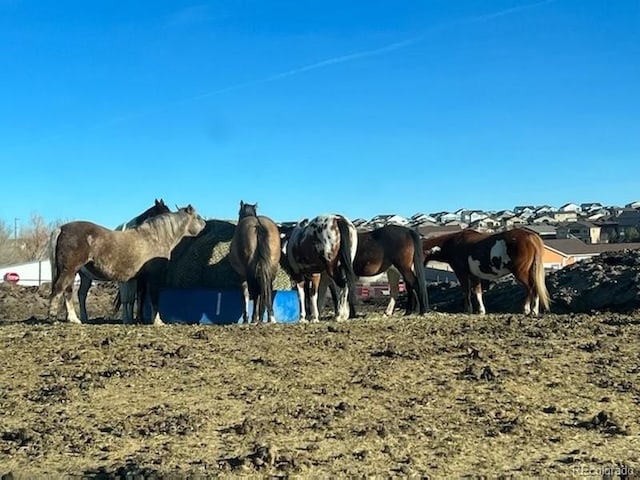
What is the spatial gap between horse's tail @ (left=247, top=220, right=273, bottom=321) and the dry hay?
3.57ft

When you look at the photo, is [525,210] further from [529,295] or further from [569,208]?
[529,295]

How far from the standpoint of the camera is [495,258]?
14.3 meters

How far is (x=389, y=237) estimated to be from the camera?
14.0m

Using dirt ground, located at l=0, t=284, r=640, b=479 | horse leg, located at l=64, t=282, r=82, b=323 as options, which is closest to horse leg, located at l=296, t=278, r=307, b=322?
dirt ground, located at l=0, t=284, r=640, b=479

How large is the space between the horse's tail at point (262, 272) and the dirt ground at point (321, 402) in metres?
1.57

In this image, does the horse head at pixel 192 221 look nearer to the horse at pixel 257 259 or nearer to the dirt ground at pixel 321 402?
the horse at pixel 257 259

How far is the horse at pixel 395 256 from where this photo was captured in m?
13.9

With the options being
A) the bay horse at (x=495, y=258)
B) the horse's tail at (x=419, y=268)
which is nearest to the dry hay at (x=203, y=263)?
the horse's tail at (x=419, y=268)

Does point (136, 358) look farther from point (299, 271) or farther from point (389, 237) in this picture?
point (389, 237)

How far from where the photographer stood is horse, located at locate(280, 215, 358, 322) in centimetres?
1306

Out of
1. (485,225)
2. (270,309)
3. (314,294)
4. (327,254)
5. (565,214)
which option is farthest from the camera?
(565,214)

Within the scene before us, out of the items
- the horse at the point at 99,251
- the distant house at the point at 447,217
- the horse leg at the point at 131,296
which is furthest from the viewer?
the distant house at the point at 447,217

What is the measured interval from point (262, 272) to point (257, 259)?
0.80 feet

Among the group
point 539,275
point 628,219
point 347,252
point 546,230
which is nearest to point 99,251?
point 347,252
